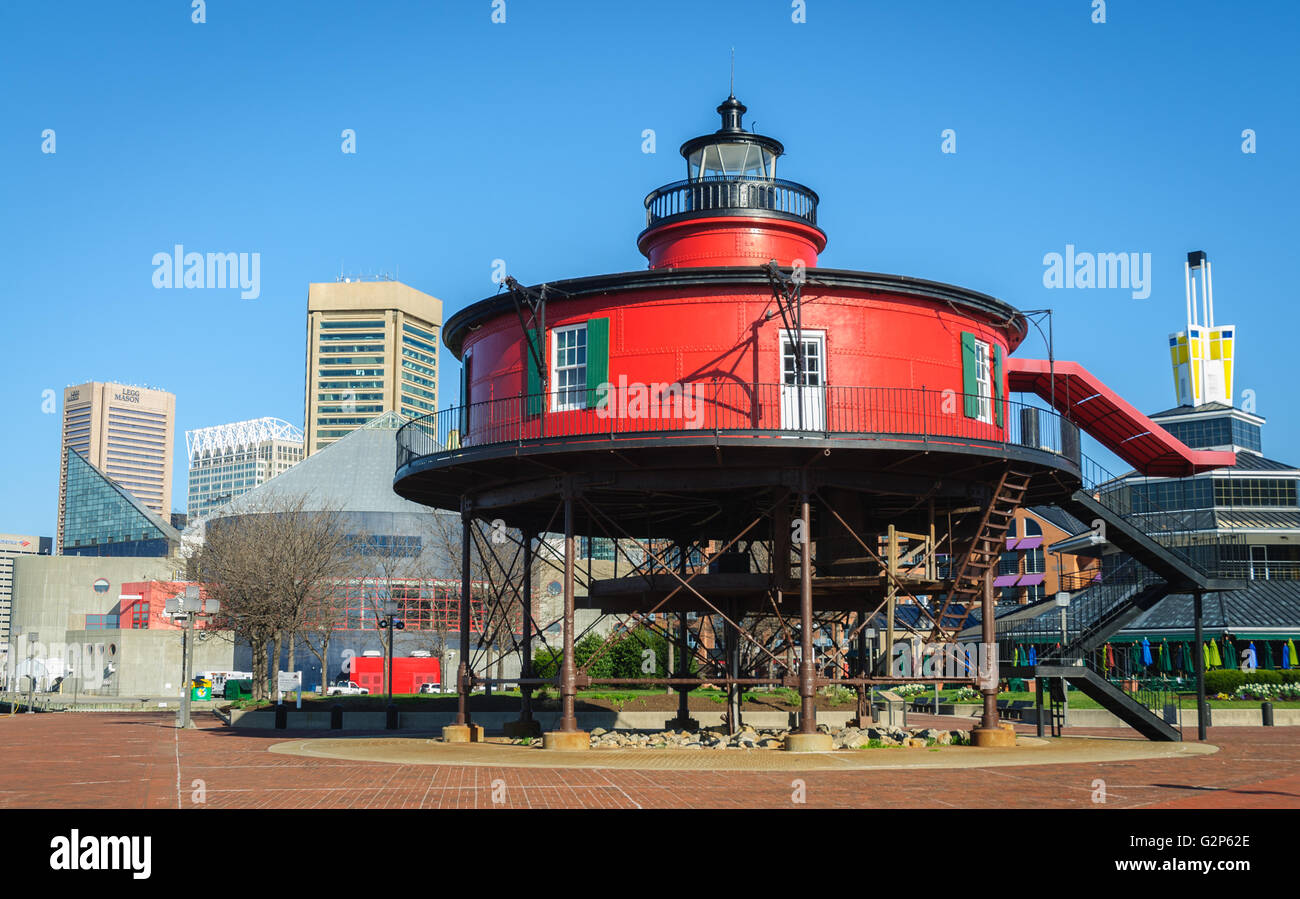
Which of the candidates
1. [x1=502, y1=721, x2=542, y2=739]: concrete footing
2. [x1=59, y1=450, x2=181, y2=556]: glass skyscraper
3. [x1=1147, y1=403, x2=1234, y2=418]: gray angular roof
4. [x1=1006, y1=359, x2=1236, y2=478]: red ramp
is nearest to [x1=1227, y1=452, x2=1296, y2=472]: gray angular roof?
[x1=1147, y1=403, x2=1234, y2=418]: gray angular roof

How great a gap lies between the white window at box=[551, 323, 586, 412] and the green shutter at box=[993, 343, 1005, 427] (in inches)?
369

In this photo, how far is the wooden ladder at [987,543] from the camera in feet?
92.7

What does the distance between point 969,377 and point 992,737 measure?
7.89 m

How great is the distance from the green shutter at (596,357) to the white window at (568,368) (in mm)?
237

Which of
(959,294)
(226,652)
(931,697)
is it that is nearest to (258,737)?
(959,294)

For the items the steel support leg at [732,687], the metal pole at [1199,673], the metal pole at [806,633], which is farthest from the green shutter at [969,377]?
the metal pole at [1199,673]

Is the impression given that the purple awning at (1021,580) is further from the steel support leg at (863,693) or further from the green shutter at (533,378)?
the green shutter at (533,378)

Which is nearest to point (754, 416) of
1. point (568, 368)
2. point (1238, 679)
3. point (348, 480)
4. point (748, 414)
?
point (748, 414)

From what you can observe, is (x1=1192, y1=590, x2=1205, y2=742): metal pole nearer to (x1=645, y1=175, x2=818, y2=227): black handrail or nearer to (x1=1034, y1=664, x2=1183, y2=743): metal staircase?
(x1=1034, y1=664, x2=1183, y2=743): metal staircase

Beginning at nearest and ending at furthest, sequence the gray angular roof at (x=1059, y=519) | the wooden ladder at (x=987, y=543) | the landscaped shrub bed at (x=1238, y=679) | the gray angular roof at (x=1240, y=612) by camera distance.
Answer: the wooden ladder at (x=987, y=543), the landscaped shrub bed at (x=1238, y=679), the gray angular roof at (x=1240, y=612), the gray angular roof at (x=1059, y=519)

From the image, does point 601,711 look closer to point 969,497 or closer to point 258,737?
point 258,737

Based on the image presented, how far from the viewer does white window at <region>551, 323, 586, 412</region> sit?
27.9 metres
